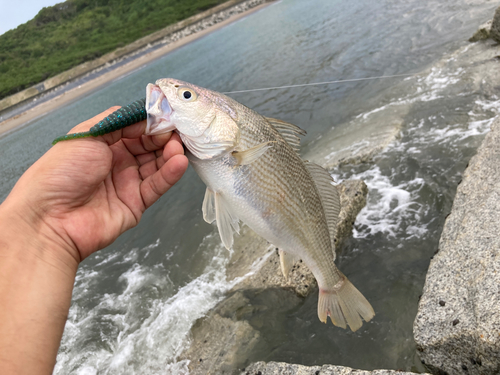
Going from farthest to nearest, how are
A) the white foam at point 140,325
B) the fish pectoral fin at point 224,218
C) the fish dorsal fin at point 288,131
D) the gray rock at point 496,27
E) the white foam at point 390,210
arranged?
the gray rock at point 496,27
the white foam at point 390,210
the white foam at point 140,325
the fish dorsal fin at point 288,131
the fish pectoral fin at point 224,218

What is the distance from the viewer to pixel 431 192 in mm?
4988

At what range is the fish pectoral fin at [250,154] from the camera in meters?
2.24

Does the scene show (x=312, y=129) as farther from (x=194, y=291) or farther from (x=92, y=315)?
(x=92, y=315)

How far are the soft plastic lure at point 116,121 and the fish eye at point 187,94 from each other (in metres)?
0.31

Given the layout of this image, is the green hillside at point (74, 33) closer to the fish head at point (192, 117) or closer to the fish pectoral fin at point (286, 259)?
the fish head at point (192, 117)

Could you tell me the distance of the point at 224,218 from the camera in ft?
8.13

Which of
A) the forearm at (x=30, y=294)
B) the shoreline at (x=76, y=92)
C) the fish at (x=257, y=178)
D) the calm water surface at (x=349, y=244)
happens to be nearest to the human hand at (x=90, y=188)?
the forearm at (x=30, y=294)

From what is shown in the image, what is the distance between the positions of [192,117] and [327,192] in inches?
57.2

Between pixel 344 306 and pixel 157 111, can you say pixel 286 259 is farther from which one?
pixel 157 111

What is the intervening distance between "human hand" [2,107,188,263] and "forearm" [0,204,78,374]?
67 mm

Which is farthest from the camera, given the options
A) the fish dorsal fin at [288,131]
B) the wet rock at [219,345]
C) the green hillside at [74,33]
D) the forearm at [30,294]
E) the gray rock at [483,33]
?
the green hillside at [74,33]

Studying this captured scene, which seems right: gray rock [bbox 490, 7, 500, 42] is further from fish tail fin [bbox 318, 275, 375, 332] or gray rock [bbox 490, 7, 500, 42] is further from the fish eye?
the fish eye

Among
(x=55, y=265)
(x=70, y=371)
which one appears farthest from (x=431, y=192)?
(x=70, y=371)

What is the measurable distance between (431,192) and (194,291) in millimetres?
4361
